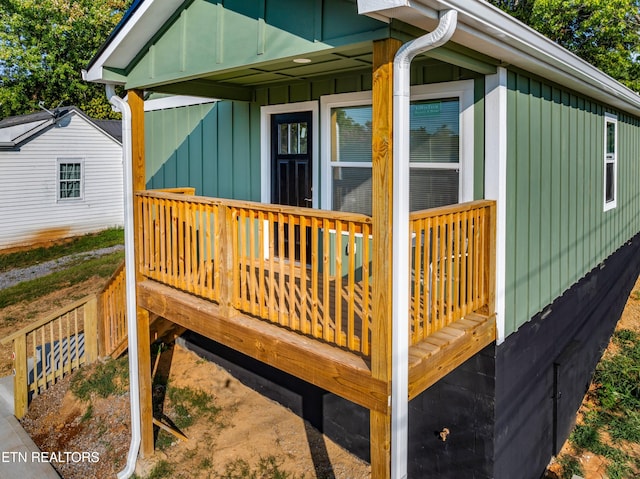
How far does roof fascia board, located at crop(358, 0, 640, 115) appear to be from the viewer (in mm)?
2775

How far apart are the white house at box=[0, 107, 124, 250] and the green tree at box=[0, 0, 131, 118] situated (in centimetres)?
754

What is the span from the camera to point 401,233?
3.05 m

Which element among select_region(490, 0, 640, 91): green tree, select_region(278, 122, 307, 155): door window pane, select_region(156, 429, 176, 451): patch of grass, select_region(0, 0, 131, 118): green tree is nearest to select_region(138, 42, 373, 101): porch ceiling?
select_region(278, 122, 307, 155): door window pane

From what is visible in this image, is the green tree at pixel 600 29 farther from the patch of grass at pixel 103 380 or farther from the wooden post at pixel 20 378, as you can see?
the wooden post at pixel 20 378

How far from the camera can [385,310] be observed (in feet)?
10.1

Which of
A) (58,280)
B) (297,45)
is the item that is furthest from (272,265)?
(58,280)

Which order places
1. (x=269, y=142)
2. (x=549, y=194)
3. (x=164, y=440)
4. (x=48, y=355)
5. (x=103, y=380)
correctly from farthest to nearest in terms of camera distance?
(x=48, y=355), (x=103, y=380), (x=269, y=142), (x=164, y=440), (x=549, y=194)

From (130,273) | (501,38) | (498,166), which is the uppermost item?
(501,38)

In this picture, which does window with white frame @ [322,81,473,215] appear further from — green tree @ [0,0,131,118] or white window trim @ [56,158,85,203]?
green tree @ [0,0,131,118]

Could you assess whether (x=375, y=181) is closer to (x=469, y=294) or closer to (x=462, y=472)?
(x=469, y=294)

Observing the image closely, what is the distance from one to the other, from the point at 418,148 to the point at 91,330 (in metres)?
5.97

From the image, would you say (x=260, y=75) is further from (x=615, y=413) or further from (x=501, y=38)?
(x=615, y=413)

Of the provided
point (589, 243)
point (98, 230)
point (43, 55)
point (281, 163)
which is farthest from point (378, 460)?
point (43, 55)

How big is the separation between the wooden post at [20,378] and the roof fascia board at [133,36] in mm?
3993
